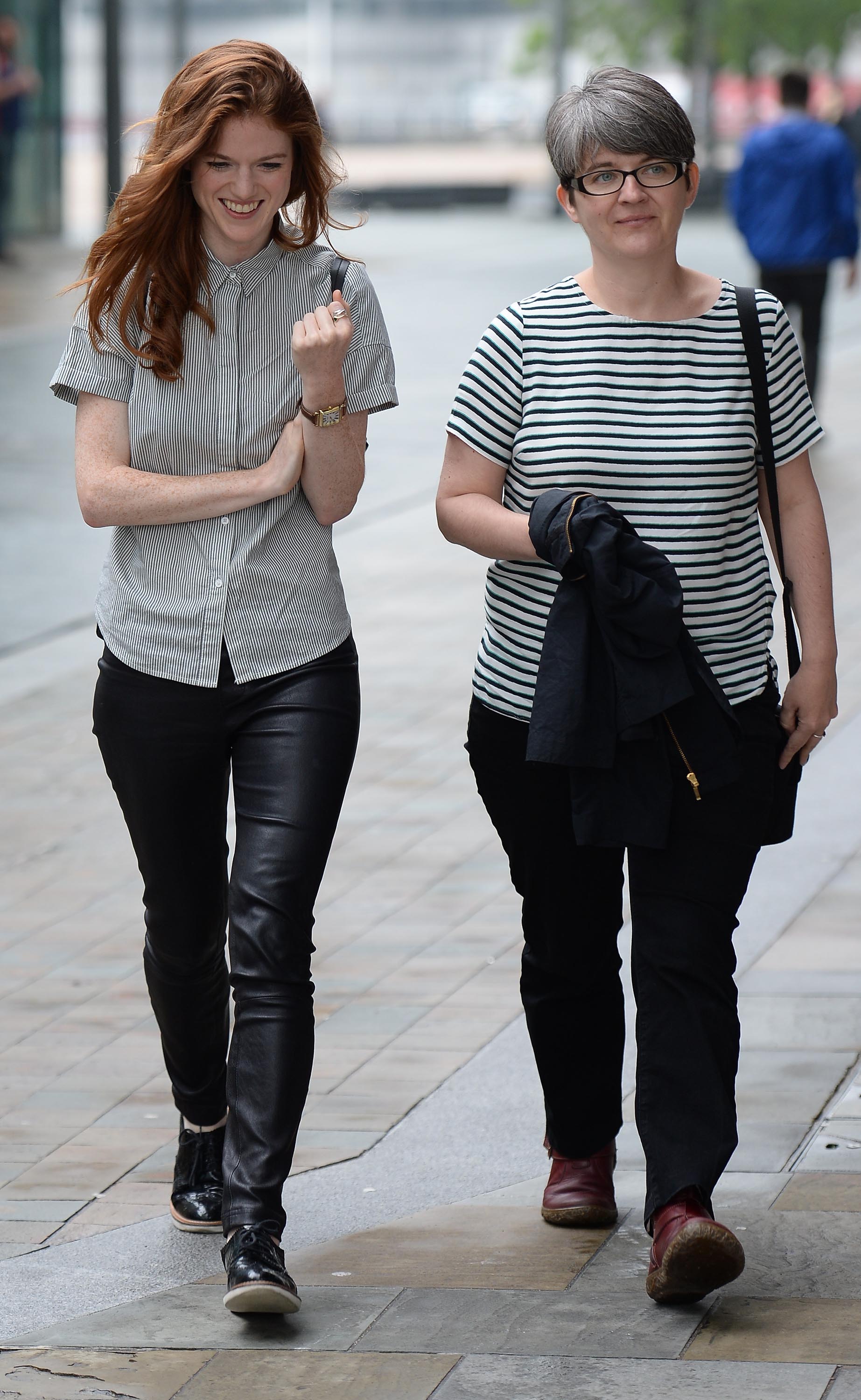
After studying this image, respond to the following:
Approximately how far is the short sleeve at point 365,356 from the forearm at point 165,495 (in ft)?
0.65

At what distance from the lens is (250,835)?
3449mm

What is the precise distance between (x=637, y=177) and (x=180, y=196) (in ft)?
2.28

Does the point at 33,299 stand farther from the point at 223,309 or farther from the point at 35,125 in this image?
the point at 223,309

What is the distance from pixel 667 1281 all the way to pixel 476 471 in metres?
1.24

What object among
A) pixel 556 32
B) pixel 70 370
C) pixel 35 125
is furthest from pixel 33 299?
pixel 556 32

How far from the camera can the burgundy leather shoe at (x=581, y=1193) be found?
3723 mm

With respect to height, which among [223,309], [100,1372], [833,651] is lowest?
[100,1372]

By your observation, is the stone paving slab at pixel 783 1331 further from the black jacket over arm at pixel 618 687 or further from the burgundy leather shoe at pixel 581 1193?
the black jacket over arm at pixel 618 687

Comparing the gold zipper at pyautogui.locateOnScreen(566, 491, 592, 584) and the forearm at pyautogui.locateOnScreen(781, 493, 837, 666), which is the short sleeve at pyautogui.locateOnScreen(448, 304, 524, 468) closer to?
the gold zipper at pyautogui.locateOnScreen(566, 491, 592, 584)

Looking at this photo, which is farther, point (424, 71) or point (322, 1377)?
point (424, 71)

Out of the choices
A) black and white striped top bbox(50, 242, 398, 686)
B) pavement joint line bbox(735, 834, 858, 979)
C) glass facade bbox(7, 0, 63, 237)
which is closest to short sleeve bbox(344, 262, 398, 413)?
black and white striped top bbox(50, 242, 398, 686)

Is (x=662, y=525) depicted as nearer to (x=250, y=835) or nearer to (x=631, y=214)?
(x=631, y=214)

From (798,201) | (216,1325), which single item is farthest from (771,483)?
(798,201)

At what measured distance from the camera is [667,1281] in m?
3.24
